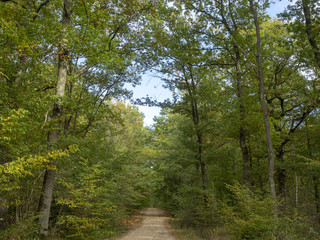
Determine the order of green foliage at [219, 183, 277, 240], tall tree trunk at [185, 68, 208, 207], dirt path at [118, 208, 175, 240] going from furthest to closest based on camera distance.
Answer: tall tree trunk at [185, 68, 208, 207]
dirt path at [118, 208, 175, 240]
green foliage at [219, 183, 277, 240]

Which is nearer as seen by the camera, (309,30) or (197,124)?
(309,30)

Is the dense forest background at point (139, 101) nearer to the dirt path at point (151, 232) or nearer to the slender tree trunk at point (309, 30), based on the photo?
the slender tree trunk at point (309, 30)

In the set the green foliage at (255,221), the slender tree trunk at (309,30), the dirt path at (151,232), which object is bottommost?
the dirt path at (151,232)

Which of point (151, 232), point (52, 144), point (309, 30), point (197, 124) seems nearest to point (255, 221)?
point (52, 144)

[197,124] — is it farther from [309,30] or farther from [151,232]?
[309,30]

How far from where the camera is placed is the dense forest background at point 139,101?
21.8 ft

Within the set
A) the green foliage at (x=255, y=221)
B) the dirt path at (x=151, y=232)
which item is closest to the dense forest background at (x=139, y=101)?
the green foliage at (x=255, y=221)

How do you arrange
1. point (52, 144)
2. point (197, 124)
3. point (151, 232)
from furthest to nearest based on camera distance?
point (197, 124) → point (151, 232) → point (52, 144)

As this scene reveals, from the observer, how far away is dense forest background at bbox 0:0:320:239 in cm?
664

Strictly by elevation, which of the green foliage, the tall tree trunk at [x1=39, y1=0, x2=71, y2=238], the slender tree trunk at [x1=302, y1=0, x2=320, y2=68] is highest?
the slender tree trunk at [x1=302, y1=0, x2=320, y2=68]

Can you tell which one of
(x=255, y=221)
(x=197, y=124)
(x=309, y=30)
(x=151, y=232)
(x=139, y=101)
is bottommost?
(x=151, y=232)

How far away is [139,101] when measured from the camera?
13.9 meters

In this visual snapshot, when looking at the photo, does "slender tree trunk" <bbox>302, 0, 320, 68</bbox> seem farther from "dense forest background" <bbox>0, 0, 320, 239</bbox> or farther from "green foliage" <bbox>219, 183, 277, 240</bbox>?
"green foliage" <bbox>219, 183, 277, 240</bbox>

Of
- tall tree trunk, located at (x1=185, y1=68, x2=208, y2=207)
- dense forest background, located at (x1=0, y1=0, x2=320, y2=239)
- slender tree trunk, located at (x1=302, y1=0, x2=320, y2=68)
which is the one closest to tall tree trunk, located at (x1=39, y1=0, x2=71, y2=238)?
dense forest background, located at (x1=0, y1=0, x2=320, y2=239)
